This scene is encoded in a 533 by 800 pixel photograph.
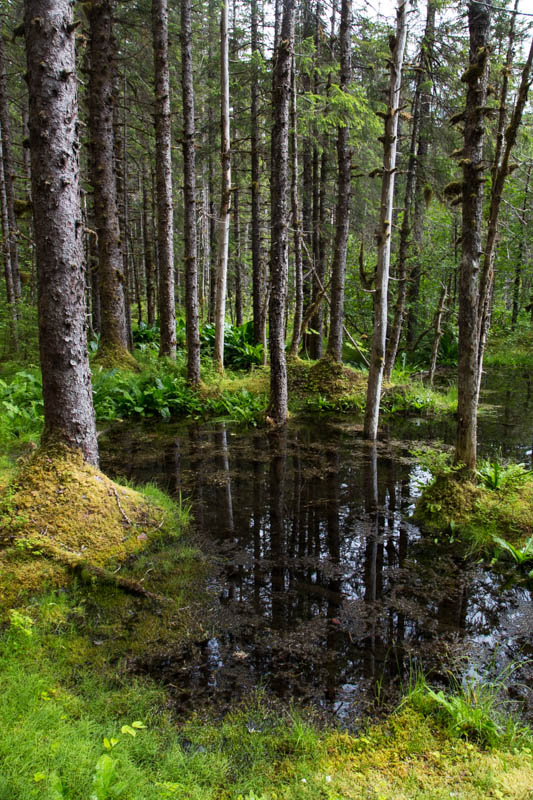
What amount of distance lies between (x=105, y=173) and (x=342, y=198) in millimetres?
5711

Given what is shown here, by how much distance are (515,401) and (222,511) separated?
1110cm

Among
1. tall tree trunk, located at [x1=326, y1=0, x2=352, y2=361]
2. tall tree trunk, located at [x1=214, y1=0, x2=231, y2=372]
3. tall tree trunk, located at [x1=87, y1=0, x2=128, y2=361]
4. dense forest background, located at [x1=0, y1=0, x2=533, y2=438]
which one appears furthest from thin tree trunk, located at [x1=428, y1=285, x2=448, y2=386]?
tall tree trunk, located at [x1=87, y1=0, x2=128, y2=361]

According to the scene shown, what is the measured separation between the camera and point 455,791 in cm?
233

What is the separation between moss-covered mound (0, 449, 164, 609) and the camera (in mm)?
4109

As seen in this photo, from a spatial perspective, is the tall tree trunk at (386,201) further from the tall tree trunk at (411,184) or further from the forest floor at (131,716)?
the tall tree trunk at (411,184)

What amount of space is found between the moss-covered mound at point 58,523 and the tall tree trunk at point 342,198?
8574 millimetres

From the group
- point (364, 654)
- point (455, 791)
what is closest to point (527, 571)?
point (364, 654)

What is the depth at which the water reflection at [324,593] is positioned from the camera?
10.8 ft

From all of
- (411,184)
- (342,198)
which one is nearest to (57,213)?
(342,198)

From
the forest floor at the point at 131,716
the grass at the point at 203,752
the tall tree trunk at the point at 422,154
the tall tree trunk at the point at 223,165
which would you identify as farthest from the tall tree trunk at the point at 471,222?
the tall tree trunk at the point at 223,165

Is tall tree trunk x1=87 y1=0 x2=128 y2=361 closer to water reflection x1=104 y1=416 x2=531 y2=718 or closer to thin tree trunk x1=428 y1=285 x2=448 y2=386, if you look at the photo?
water reflection x1=104 y1=416 x2=531 y2=718

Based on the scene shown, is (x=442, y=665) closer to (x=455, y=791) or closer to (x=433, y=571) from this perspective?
(x=455, y=791)

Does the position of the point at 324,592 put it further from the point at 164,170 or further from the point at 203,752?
the point at 164,170

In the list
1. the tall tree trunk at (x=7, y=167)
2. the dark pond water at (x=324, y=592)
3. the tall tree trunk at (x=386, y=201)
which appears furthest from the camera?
the tall tree trunk at (x=7, y=167)
